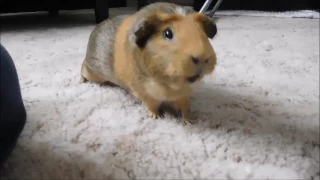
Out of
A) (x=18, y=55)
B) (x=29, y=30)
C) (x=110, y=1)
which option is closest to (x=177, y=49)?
(x=18, y=55)

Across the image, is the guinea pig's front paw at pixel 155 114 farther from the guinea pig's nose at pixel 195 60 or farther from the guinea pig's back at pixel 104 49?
the guinea pig's nose at pixel 195 60

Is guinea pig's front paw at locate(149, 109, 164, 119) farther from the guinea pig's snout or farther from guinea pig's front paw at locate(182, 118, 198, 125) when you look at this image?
the guinea pig's snout

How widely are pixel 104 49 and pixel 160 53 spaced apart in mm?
242

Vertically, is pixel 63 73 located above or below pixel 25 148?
below

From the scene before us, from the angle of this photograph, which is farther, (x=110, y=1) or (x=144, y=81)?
(x=110, y=1)

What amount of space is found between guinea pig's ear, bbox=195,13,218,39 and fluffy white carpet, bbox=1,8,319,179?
0.21ft

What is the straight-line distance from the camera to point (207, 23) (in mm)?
695

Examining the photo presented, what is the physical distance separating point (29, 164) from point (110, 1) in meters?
1.47

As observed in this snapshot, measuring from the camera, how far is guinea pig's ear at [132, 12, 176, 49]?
651 mm

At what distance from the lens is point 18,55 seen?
4.08 ft

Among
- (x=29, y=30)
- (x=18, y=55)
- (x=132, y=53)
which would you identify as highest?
(x=132, y=53)

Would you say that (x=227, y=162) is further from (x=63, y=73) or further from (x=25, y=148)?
(x=63, y=73)

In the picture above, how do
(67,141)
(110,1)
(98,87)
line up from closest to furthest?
(67,141), (98,87), (110,1)

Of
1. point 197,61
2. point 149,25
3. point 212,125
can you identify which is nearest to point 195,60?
point 197,61
